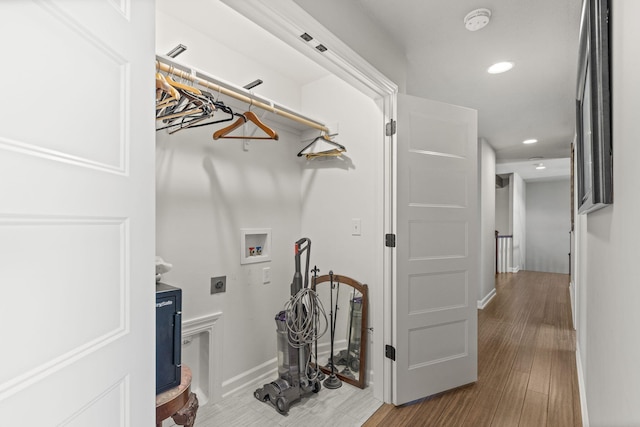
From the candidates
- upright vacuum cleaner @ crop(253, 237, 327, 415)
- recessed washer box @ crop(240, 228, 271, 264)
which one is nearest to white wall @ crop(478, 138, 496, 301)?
upright vacuum cleaner @ crop(253, 237, 327, 415)

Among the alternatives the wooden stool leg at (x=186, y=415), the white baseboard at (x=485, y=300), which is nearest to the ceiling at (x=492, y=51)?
the wooden stool leg at (x=186, y=415)

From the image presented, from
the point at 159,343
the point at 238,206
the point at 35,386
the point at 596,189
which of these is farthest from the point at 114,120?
the point at 238,206

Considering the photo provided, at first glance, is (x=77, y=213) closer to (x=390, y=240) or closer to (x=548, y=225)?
(x=390, y=240)

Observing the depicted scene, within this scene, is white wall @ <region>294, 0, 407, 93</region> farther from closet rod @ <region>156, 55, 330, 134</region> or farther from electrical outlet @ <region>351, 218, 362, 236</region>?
electrical outlet @ <region>351, 218, 362, 236</region>

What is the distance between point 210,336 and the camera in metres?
2.15

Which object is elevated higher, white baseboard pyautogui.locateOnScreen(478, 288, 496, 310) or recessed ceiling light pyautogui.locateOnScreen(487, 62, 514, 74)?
recessed ceiling light pyautogui.locateOnScreen(487, 62, 514, 74)

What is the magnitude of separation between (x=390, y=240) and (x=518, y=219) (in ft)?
24.4

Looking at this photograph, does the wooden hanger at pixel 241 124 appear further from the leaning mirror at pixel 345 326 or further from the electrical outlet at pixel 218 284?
the leaning mirror at pixel 345 326

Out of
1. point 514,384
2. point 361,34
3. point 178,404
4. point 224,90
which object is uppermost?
point 361,34

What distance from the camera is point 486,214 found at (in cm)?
481

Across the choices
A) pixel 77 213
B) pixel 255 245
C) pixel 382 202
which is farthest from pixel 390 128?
pixel 77 213

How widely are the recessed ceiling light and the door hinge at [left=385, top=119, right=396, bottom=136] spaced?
1148mm

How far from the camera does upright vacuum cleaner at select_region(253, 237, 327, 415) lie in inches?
85.4

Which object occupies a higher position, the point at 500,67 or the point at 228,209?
the point at 500,67
